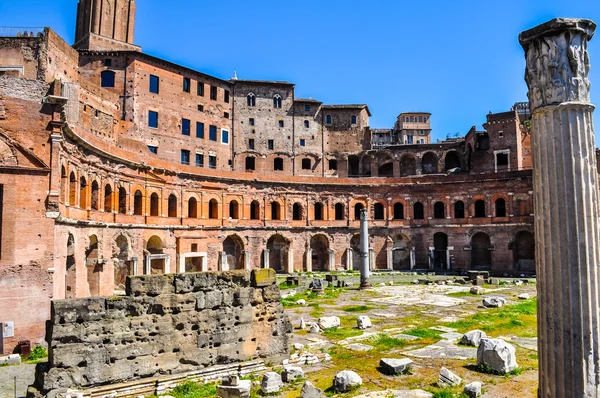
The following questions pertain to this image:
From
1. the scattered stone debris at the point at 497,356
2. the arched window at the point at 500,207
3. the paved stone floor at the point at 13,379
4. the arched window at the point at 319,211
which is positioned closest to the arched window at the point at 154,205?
the arched window at the point at 319,211

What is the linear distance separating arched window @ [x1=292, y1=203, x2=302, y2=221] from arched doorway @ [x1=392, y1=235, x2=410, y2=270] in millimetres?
9146

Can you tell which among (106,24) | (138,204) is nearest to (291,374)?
(138,204)

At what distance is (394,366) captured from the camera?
35.9ft

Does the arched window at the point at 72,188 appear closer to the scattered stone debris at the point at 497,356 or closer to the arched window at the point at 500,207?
the scattered stone debris at the point at 497,356

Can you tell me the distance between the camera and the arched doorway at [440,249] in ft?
139

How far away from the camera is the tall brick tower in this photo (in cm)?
3912

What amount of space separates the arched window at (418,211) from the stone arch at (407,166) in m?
5.90

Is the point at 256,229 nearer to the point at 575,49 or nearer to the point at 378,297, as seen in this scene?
the point at 378,297

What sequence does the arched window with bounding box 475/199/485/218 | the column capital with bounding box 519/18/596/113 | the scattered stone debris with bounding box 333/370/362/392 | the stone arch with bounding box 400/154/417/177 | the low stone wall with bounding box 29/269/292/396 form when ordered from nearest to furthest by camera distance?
the column capital with bounding box 519/18/596/113 → the low stone wall with bounding box 29/269/292/396 → the scattered stone debris with bounding box 333/370/362/392 → the arched window with bounding box 475/199/485/218 → the stone arch with bounding box 400/154/417/177

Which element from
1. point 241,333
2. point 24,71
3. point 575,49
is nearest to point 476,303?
point 241,333

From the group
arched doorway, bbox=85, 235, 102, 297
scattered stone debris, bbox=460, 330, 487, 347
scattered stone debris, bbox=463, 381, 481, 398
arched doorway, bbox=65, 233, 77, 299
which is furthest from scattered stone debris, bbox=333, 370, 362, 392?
arched doorway, bbox=85, 235, 102, 297

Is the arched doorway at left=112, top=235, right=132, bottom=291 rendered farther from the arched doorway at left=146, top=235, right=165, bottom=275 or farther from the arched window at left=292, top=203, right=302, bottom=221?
the arched window at left=292, top=203, right=302, bottom=221

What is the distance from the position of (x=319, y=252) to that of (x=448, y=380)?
109 ft

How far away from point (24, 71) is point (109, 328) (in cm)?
2448
